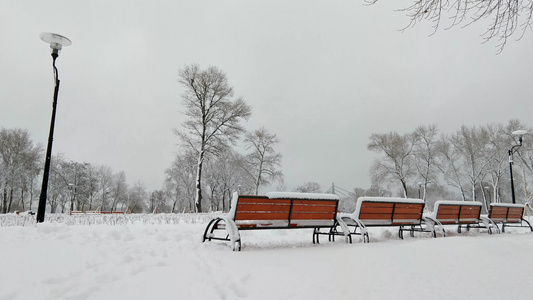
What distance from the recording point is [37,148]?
39.7m

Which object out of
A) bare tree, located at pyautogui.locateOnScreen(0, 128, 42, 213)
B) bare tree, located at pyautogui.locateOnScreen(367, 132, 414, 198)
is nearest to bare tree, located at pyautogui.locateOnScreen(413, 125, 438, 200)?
bare tree, located at pyautogui.locateOnScreen(367, 132, 414, 198)

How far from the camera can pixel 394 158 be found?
1465 inches

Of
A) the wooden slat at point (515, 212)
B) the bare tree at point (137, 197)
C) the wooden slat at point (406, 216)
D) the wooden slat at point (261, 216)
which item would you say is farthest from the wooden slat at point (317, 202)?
the bare tree at point (137, 197)

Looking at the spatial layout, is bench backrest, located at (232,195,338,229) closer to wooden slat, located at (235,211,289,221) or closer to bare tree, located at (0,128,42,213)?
wooden slat, located at (235,211,289,221)

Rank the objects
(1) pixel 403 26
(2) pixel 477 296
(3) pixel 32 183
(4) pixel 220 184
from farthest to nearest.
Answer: (4) pixel 220 184
(3) pixel 32 183
(1) pixel 403 26
(2) pixel 477 296

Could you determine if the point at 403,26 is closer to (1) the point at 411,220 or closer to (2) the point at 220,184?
(1) the point at 411,220

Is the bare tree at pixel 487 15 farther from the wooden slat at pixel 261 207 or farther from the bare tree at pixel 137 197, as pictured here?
the bare tree at pixel 137 197

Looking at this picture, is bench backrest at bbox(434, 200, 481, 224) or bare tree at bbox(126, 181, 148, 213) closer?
bench backrest at bbox(434, 200, 481, 224)

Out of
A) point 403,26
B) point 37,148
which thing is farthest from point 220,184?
point 403,26

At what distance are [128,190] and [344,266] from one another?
82.3 metres

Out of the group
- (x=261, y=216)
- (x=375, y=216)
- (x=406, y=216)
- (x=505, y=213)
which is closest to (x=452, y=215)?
(x=406, y=216)

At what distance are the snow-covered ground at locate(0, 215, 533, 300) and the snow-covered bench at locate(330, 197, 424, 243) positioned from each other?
1.86 meters

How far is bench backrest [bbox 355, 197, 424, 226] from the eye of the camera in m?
6.90

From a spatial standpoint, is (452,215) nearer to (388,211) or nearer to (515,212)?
(388,211)
